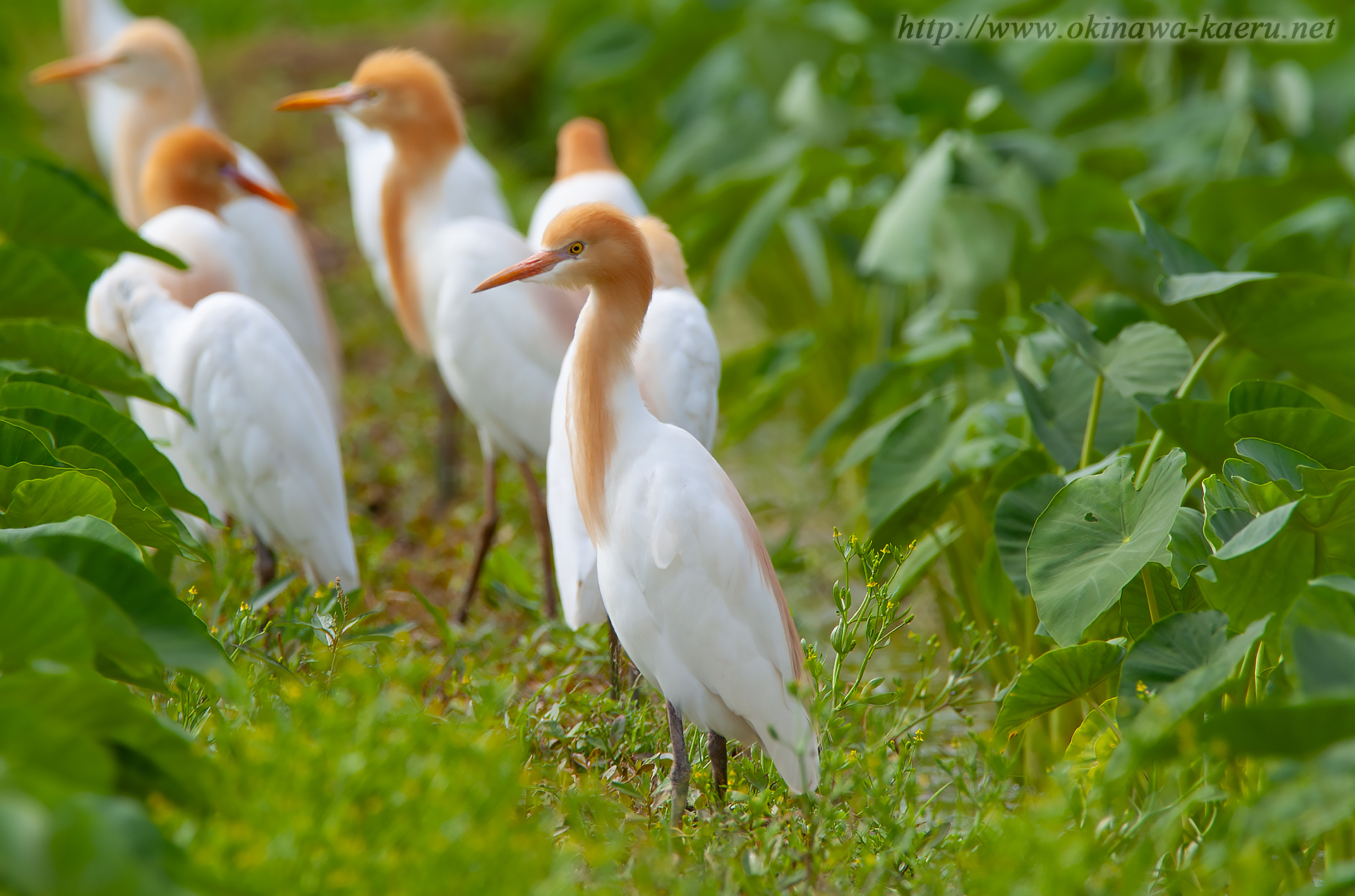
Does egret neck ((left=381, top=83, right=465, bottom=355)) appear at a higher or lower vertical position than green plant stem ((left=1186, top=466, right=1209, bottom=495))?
higher

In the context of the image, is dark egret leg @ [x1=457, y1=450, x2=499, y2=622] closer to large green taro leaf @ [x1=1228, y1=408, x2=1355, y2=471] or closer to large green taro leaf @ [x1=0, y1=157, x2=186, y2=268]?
large green taro leaf @ [x1=0, y1=157, x2=186, y2=268]

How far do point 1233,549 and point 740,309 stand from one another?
4.53 meters

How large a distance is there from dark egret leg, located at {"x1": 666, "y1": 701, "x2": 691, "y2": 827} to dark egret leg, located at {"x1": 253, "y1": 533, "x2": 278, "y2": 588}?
1.32 metres

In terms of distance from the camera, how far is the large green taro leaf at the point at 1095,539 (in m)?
1.70

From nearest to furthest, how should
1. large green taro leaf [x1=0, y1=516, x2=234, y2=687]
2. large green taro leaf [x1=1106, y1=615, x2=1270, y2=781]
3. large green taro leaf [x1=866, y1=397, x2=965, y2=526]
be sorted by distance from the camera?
large green taro leaf [x1=1106, y1=615, x2=1270, y2=781]
large green taro leaf [x1=0, y1=516, x2=234, y2=687]
large green taro leaf [x1=866, y1=397, x2=965, y2=526]

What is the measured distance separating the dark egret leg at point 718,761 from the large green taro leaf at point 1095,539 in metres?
0.54

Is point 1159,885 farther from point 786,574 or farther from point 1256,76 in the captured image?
point 1256,76

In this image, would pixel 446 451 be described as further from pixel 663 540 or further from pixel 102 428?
pixel 663 540

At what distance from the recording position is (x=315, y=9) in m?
8.73

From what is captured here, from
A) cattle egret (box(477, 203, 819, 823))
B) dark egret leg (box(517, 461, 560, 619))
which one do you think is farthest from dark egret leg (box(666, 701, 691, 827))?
dark egret leg (box(517, 461, 560, 619))

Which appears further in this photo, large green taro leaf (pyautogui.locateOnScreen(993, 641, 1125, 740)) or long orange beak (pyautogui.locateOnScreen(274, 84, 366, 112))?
long orange beak (pyautogui.locateOnScreen(274, 84, 366, 112))

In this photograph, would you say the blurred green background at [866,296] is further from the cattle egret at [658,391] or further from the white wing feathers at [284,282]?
the white wing feathers at [284,282]

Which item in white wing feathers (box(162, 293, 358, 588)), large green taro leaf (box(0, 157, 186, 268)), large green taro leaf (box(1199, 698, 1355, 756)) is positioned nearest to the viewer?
large green taro leaf (box(1199, 698, 1355, 756))

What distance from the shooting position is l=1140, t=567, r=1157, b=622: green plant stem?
1.86 m
